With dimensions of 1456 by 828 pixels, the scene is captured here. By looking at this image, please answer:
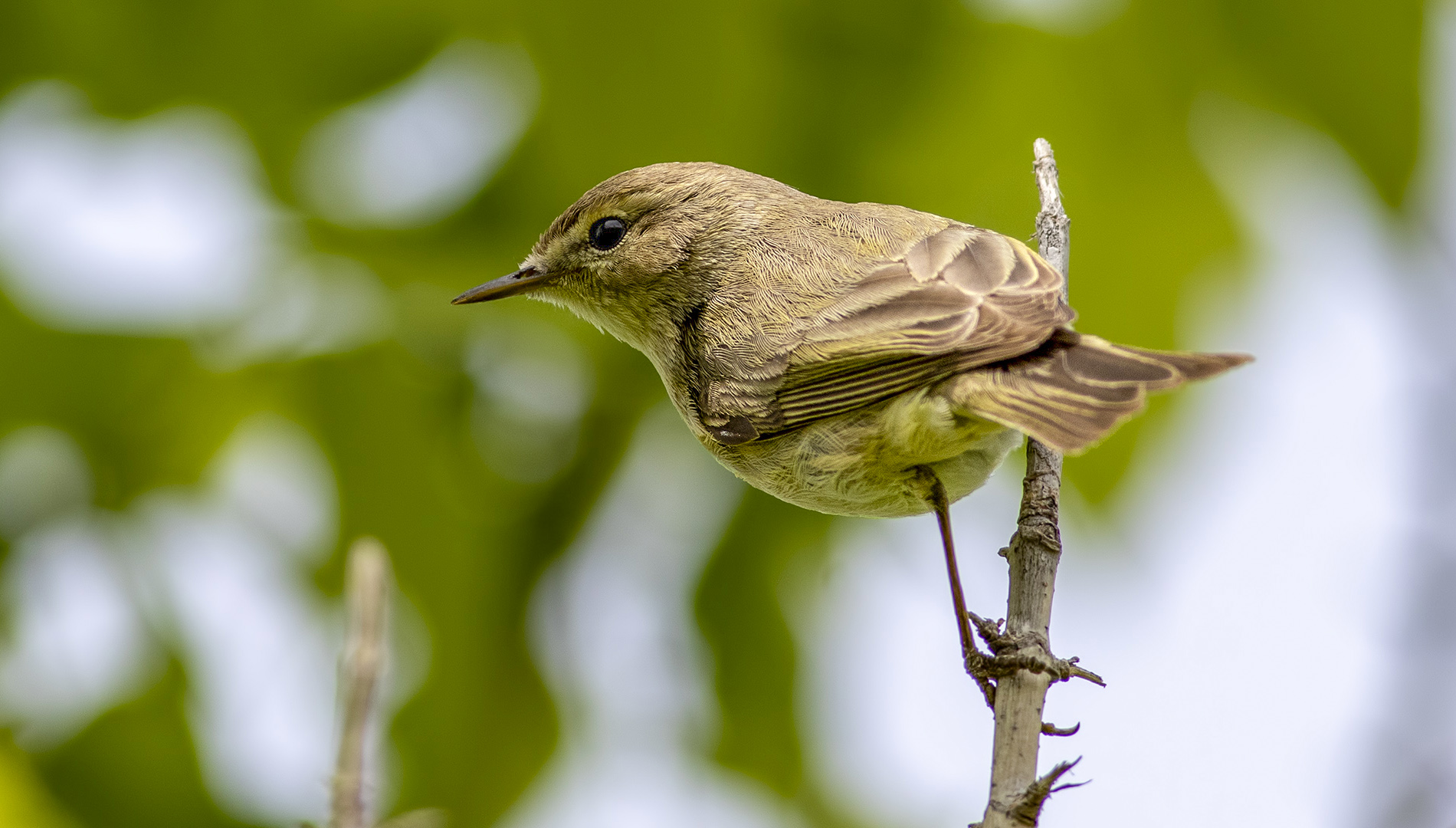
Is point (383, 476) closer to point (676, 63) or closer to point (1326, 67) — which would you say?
point (676, 63)

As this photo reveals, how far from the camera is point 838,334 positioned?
333cm

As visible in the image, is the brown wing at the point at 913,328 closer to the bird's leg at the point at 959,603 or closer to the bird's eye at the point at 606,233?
the bird's leg at the point at 959,603

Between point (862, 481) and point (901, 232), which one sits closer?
point (862, 481)

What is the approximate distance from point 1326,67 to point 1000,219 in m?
1.39

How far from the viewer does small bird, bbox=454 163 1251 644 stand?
293cm

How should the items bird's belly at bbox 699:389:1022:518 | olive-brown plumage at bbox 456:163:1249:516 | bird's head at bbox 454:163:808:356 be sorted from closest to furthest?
1. olive-brown plumage at bbox 456:163:1249:516
2. bird's belly at bbox 699:389:1022:518
3. bird's head at bbox 454:163:808:356

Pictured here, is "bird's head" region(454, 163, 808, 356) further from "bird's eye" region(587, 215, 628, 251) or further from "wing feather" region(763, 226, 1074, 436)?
"wing feather" region(763, 226, 1074, 436)

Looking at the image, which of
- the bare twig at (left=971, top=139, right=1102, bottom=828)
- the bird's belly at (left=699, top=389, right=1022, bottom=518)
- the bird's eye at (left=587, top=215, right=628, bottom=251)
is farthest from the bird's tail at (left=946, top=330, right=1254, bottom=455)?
the bird's eye at (left=587, top=215, right=628, bottom=251)

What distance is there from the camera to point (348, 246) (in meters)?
5.08

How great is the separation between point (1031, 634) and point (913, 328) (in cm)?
80

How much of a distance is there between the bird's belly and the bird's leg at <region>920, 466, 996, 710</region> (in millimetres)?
30

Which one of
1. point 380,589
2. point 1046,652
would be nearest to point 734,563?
point 1046,652

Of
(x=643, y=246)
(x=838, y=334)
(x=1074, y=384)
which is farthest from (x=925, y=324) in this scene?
(x=643, y=246)

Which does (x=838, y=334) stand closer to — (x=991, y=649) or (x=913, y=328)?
(x=913, y=328)
